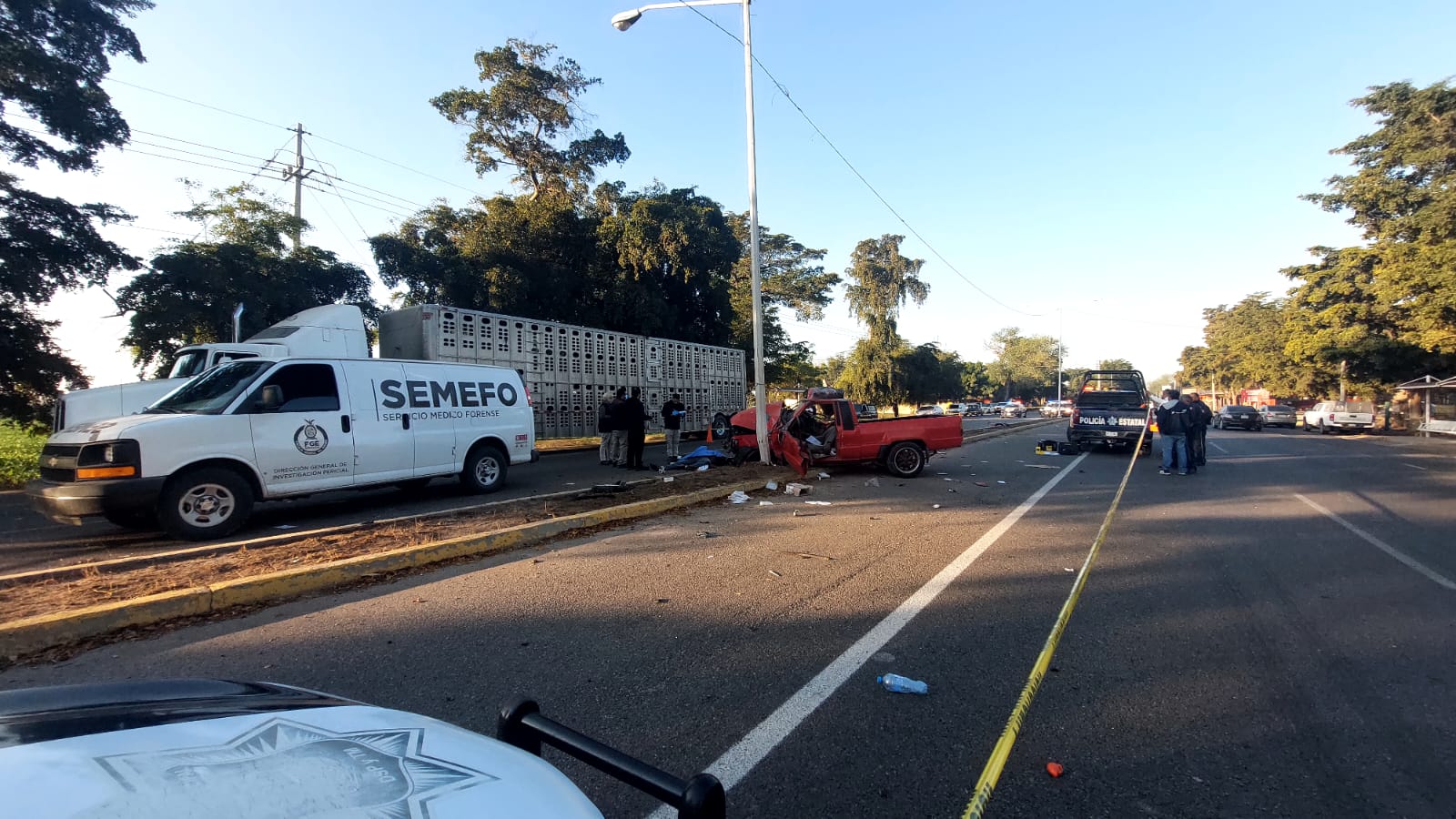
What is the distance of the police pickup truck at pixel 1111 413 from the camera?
16.5 meters

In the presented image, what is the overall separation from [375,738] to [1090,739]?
3066mm

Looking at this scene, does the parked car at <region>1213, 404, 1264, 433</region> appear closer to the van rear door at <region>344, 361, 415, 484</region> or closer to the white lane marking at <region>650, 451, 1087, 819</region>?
the white lane marking at <region>650, 451, 1087, 819</region>

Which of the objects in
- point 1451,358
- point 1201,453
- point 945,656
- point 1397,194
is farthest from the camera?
point 1397,194

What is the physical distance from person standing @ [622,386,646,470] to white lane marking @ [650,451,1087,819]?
8.42 m

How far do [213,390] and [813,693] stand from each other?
25.9 feet

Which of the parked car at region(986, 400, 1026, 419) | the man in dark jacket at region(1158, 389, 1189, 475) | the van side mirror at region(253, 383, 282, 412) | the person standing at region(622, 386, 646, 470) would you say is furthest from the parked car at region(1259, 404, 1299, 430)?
the van side mirror at region(253, 383, 282, 412)

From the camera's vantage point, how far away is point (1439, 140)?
32.4 meters

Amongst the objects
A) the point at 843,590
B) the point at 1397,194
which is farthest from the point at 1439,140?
the point at 843,590

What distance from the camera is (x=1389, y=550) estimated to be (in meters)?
6.54

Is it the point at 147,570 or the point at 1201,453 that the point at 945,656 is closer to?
the point at 147,570

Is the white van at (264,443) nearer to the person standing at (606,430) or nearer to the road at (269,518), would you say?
the road at (269,518)

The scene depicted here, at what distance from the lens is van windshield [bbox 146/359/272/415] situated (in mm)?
7332

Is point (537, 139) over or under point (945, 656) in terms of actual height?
over

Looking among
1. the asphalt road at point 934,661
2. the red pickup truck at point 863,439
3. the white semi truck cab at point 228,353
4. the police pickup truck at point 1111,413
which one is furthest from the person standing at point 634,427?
the police pickup truck at point 1111,413
